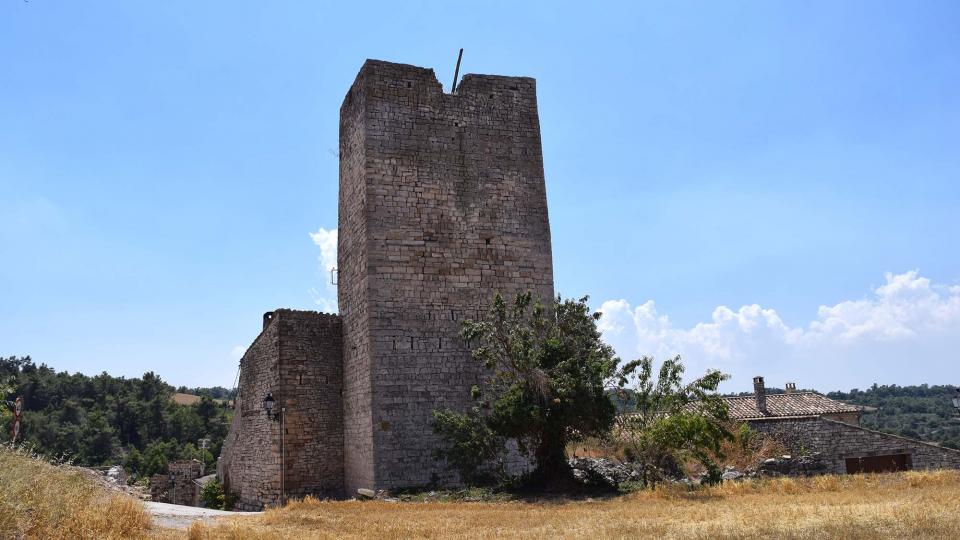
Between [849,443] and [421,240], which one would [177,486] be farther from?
[849,443]

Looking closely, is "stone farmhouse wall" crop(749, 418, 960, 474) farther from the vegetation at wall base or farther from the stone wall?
the stone wall

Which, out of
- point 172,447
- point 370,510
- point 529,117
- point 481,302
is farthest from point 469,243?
point 172,447

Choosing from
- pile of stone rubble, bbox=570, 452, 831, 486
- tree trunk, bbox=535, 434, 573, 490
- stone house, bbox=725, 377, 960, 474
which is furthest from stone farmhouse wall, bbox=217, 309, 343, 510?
stone house, bbox=725, 377, 960, 474

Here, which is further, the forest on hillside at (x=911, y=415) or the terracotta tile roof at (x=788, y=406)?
the forest on hillside at (x=911, y=415)

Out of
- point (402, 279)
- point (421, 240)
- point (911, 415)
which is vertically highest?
point (421, 240)

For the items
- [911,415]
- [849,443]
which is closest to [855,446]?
[849,443]

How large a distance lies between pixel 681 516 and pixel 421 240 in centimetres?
835

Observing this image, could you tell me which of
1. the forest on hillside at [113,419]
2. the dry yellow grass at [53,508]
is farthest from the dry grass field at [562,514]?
the forest on hillside at [113,419]

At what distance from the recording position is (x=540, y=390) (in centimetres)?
1241

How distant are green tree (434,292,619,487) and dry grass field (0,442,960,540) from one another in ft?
4.54

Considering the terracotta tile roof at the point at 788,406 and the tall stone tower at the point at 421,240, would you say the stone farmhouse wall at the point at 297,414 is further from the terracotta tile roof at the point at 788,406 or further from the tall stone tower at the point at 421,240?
the terracotta tile roof at the point at 788,406

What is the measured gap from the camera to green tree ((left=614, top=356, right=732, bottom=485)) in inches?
498

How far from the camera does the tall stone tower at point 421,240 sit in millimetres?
14570

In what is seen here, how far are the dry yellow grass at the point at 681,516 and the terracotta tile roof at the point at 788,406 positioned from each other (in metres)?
12.6
